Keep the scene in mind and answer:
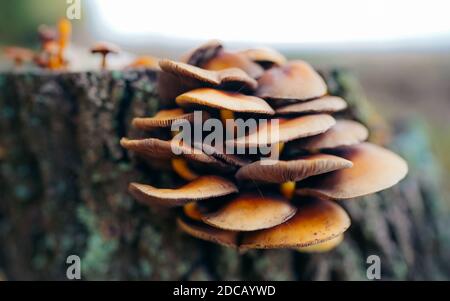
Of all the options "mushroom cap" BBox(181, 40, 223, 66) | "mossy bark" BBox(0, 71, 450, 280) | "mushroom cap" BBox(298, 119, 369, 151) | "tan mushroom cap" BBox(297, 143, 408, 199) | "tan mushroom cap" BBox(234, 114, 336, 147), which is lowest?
"mossy bark" BBox(0, 71, 450, 280)

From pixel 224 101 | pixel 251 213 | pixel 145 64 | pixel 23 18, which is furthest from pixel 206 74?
pixel 23 18

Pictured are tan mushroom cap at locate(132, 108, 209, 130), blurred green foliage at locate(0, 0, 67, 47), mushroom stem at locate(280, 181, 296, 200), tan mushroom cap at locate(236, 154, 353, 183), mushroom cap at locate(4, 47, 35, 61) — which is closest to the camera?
tan mushroom cap at locate(236, 154, 353, 183)

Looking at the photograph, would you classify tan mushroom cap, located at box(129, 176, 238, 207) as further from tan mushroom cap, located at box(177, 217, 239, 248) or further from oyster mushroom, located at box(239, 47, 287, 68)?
oyster mushroom, located at box(239, 47, 287, 68)

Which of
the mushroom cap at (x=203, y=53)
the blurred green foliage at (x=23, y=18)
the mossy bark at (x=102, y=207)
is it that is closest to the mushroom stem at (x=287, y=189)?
the mossy bark at (x=102, y=207)

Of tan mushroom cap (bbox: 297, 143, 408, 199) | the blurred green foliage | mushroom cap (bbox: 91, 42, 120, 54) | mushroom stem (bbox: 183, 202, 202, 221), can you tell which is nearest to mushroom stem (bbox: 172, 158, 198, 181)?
mushroom stem (bbox: 183, 202, 202, 221)

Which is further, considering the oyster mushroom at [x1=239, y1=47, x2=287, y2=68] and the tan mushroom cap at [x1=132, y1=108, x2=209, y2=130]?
the oyster mushroom at [x1=239, y1=47, x2=287, y2=68]

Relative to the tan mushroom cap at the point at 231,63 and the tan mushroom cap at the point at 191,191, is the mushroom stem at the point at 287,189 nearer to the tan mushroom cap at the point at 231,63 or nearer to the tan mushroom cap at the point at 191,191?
the tan mushroom cap at the point at 191,191
